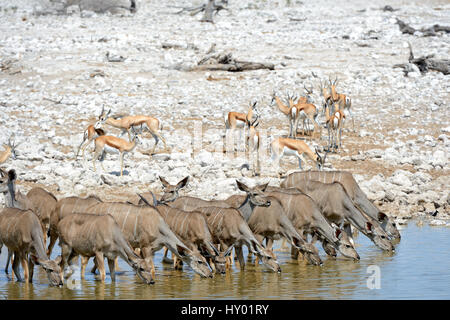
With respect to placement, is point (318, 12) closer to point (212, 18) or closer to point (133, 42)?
point (212, 18)

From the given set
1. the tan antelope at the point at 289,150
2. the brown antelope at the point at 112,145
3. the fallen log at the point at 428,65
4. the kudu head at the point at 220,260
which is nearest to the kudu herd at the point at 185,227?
the kudu head at the point at 220,260

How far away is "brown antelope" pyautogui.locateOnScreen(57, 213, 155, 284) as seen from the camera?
398 inches

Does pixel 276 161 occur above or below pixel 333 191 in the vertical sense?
below

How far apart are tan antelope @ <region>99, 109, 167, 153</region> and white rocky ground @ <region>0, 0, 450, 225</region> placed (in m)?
0.40

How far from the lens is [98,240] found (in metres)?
10.1

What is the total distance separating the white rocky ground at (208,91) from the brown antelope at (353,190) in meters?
1.83

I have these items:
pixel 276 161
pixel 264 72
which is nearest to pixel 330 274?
pixel 276 161

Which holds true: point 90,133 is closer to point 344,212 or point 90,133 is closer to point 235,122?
point 235,122

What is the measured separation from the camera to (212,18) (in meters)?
34.8

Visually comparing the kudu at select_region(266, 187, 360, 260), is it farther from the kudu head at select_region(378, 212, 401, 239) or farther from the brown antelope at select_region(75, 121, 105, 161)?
the brown antelope at select_region(75, 121, 105, 161)

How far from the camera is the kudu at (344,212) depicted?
12781mm

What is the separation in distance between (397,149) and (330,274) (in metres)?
8.36

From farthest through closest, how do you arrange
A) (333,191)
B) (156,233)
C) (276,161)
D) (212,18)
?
(212,18)
(276,161)
(333,191)
(156,233)

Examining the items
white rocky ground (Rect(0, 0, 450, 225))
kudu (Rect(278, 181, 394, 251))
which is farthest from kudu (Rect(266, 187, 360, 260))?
white rocky ground (Rect(0, 0, 450, 225))
